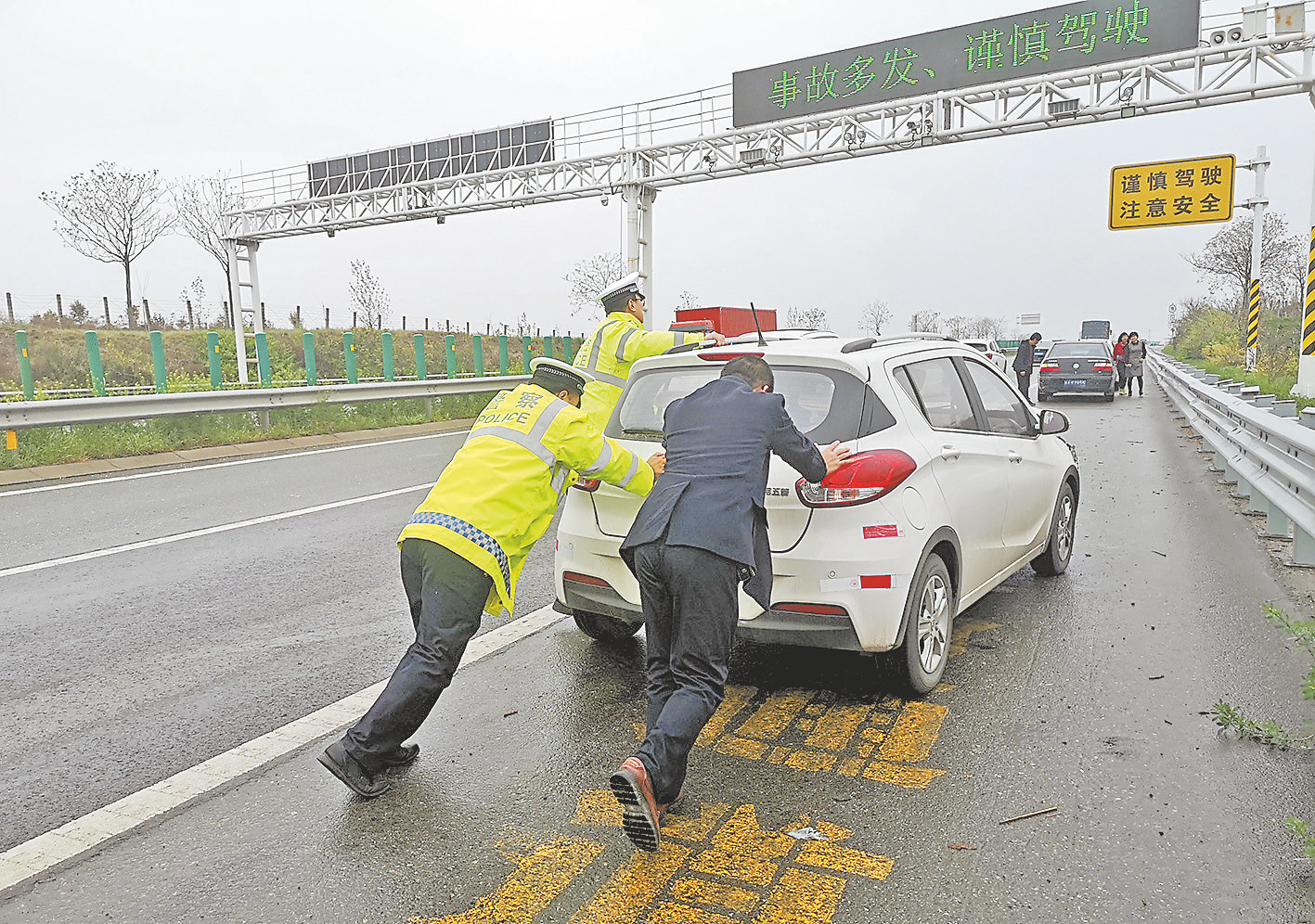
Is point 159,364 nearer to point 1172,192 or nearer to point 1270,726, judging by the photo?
point 1270,726

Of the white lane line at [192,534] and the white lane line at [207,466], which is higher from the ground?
the white lane line at [207,466]

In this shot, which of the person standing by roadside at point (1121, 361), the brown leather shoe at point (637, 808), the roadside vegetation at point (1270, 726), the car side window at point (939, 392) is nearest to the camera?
the brown leather shoe at point (637, 808)

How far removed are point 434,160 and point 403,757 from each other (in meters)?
25.2

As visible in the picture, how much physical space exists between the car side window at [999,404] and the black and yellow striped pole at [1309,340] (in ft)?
48.9

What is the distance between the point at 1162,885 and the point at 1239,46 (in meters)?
18.7

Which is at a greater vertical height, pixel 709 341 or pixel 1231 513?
pixel 709 341

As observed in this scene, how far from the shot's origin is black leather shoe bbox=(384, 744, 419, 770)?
11.8 ft

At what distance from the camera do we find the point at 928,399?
4.66 m

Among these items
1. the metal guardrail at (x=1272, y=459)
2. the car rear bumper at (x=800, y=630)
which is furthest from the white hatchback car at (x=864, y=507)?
the metal guardrail at (x=1272, y=459)

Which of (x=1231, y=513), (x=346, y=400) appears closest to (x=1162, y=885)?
(x=1231, y=513)

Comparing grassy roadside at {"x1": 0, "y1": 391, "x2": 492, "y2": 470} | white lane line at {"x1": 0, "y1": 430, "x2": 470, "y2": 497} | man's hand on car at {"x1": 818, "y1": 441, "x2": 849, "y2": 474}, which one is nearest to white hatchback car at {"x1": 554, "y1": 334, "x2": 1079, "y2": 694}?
man's hand on car at {"x1": 818, "y1": 441, "x2": 849, "y2": 474}

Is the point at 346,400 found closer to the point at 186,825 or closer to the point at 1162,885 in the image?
the point at 186,825

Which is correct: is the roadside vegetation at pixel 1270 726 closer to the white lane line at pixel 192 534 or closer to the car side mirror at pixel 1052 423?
the car side mirror at pixel 1052 423

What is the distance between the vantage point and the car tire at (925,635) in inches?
160
